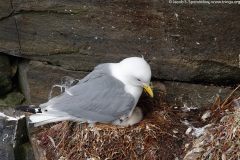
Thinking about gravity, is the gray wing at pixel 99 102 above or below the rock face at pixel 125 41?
below

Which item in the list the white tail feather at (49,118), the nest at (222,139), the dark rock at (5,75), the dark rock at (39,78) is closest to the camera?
the nest at (222,139)

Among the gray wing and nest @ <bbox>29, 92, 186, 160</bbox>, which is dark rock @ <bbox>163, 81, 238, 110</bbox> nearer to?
nest @ <bbox>29, 92, 186, 160</bbox>

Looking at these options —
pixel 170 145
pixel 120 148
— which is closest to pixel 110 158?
pixel 120 148

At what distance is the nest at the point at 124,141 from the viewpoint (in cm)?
263

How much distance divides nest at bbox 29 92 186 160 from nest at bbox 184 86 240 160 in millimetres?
130

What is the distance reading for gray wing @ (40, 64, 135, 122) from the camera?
2.64 m

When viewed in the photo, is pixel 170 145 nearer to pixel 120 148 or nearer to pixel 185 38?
pixel 120 148

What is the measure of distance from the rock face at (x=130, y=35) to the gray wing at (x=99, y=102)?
23 cm

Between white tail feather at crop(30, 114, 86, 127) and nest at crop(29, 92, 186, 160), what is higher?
white tail feather at crop(30, 114, 86, 127)

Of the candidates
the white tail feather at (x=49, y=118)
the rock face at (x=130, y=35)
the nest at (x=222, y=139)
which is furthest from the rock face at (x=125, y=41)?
the white tail feather at (x=49, y=118)

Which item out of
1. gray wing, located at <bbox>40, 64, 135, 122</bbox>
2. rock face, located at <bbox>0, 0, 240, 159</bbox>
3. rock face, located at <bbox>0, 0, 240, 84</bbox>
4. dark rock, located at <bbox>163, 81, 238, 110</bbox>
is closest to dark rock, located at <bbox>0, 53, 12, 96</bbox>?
rock face, located at <bbox>0, 0, 240, 159</bbox>

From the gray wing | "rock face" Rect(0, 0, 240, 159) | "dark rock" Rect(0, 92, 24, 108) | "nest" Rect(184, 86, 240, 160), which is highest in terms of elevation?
"rock face" Rect(0, 0, 240, 159)

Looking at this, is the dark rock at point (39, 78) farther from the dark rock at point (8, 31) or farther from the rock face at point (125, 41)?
the dark rock at point (8, 31)

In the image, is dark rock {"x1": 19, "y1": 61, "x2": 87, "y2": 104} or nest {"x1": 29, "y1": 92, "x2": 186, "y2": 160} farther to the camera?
dark rock {"x1": 19, "y1": 61, "x2": 87, "y2": 104}
